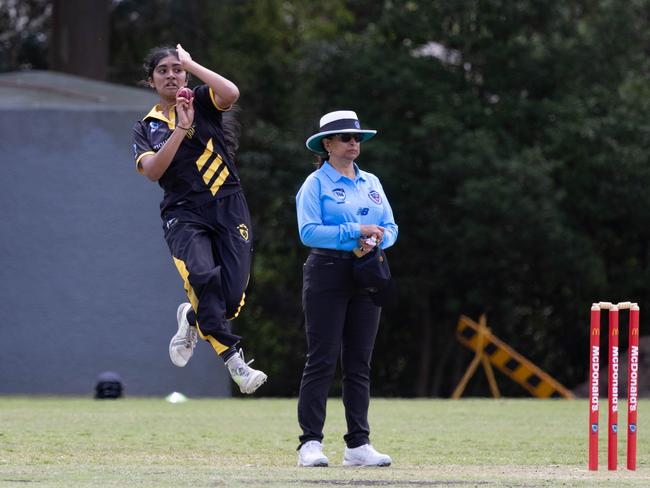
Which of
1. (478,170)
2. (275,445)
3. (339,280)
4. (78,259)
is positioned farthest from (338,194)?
Result: (478,170)

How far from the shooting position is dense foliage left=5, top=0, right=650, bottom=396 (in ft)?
78.9

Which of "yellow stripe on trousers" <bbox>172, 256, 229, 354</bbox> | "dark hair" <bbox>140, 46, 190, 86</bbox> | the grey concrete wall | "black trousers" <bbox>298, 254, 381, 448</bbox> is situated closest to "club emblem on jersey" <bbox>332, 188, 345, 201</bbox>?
"black trousers" <bbox>298, 254, 381, 448</bbox>

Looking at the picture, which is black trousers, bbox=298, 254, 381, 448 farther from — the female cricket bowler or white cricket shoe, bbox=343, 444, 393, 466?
the female cricket bowler

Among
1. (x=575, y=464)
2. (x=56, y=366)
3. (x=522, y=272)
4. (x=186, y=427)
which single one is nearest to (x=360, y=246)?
(x=575, y=464)

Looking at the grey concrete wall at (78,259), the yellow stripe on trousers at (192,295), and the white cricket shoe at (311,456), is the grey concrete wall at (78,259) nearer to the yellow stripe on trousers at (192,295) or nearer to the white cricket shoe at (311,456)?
the white cricket shoe at (311,456)

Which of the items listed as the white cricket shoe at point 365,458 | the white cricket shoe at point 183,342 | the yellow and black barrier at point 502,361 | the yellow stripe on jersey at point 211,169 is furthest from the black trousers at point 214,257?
the yellow and black barrier at point 502,361

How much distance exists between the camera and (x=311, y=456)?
8.12 m

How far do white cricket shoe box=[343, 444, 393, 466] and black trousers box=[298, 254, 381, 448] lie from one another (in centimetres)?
5

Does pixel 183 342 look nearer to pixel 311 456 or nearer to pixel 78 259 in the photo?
pixel 311 456

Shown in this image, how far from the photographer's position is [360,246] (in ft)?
26.6

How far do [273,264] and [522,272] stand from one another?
5.05m

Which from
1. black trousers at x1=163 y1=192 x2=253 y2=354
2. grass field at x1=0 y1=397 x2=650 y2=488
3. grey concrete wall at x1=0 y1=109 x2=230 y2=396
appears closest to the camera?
grass field at x1=0 y1=397 x2=650 y2=488

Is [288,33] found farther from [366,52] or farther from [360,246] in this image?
[360,246]

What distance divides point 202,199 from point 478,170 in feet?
53.1
